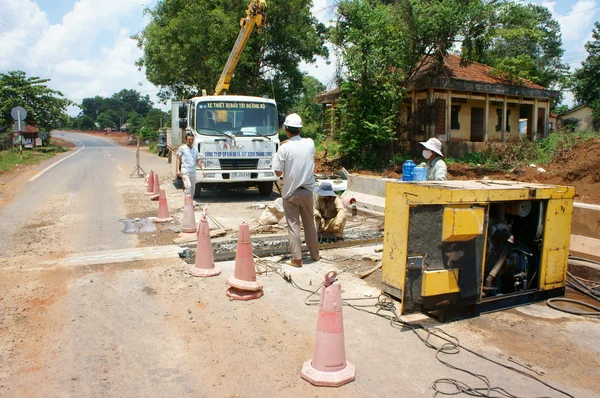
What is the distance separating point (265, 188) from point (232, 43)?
44.6ft

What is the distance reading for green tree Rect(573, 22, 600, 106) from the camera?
107 ft

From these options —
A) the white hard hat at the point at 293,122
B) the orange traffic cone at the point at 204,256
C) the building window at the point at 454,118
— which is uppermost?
the building window at the point at 454,118

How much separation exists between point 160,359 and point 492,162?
17032mm

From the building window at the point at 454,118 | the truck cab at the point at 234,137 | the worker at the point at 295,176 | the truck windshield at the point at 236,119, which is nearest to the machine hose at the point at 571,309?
the worker at the point at 295,176

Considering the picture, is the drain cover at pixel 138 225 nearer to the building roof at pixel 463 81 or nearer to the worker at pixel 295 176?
the worker at pixel 295 176

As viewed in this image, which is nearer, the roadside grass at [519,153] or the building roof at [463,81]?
the roadside grass at [519,153]

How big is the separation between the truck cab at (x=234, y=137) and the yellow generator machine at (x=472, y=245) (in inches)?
307

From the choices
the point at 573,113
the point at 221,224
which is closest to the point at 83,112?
the point at 573,113

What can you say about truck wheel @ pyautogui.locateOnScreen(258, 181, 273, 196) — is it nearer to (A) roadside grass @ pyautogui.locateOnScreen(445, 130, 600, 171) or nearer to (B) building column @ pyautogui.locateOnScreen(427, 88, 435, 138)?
(A) roadside grass @ pyautogui.locateOnScreen(445, 130, 600, 171)

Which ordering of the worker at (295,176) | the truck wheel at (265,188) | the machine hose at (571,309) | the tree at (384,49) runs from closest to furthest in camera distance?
the machine hose at (571,309) → the worker at (295,176) → the truck wheel at (265,188) → the tree at (384,49)

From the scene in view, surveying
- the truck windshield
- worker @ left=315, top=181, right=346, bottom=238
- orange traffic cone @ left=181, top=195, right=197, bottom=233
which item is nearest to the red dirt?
worker @ left=315, top=181, right=346, bottom=238

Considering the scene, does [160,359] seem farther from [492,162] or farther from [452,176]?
[492,162]

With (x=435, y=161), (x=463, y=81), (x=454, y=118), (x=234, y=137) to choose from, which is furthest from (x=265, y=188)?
(x=454, y=118)

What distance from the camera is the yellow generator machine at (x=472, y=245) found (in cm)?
472
